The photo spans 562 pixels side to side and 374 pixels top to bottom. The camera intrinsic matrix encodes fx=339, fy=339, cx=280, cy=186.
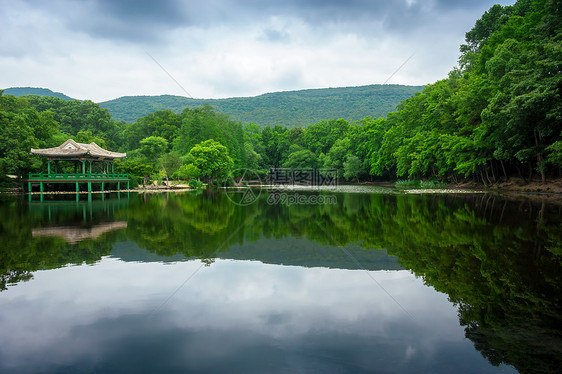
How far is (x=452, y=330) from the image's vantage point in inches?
145

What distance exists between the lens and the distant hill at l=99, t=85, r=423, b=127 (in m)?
126

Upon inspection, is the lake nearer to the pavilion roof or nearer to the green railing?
the green railing

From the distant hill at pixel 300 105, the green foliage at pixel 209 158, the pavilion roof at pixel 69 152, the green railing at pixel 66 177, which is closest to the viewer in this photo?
the green railing at pixel 66 177

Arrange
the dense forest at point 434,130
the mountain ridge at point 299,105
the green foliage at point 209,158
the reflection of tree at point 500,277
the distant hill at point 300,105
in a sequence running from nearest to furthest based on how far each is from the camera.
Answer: the reflection of tree at point 500,277, the dense forest at point 434,130, the green foliage at point 209,158, the mountain ridge at point 299,105, the distant hill at point 300,105

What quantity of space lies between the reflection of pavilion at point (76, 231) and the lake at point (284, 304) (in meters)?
0.46

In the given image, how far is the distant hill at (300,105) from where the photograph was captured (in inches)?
4948

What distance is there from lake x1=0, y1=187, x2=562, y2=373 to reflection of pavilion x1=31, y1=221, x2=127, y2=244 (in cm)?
46

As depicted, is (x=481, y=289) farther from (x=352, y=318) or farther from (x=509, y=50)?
(x=509, y=50)

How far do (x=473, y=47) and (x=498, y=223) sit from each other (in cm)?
4695

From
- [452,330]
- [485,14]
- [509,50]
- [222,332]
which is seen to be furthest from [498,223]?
[485,14]

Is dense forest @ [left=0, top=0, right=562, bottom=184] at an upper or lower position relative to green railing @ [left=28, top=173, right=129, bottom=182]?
upper

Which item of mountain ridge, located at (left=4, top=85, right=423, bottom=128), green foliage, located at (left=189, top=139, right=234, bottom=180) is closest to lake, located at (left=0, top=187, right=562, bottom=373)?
green foliage, located at (left=189, top=139, right=234, bottom=180)

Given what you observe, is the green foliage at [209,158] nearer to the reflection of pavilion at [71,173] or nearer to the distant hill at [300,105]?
the reflection of pavilion at [71,173]

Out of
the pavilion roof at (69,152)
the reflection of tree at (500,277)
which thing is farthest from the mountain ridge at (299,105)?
the reflection of tree at (500,277)
